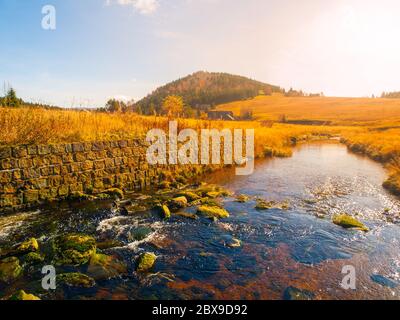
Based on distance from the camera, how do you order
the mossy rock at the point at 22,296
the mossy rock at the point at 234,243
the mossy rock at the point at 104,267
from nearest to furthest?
1. the mossy rock at the point at 22,296
2. the mossy rock at the point at 104,267
3. the mossy rock at the point at 234,243

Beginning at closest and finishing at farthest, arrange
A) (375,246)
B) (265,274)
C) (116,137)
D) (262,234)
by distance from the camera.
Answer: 1. (265,274)
2. (375,246)
3. (262,234)
4. (116,137)

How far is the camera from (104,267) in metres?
6.51

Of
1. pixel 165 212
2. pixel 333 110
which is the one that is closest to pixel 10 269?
pixel 165 212

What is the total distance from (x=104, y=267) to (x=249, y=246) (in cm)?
354

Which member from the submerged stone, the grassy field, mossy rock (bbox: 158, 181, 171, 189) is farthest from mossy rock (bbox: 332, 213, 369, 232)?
the grassy field

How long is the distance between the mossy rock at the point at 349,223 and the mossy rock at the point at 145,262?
5736mm

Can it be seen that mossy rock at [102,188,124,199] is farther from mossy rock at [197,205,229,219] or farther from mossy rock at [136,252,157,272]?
mossy rock at [136,252,157,272]

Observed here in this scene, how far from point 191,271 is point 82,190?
261 inches

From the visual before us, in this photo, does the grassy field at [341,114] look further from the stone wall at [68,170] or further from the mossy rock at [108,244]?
the mossy rock at [108,244]

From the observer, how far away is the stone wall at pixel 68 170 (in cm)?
974

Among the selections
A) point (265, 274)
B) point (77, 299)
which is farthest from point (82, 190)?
point (265, 274)
